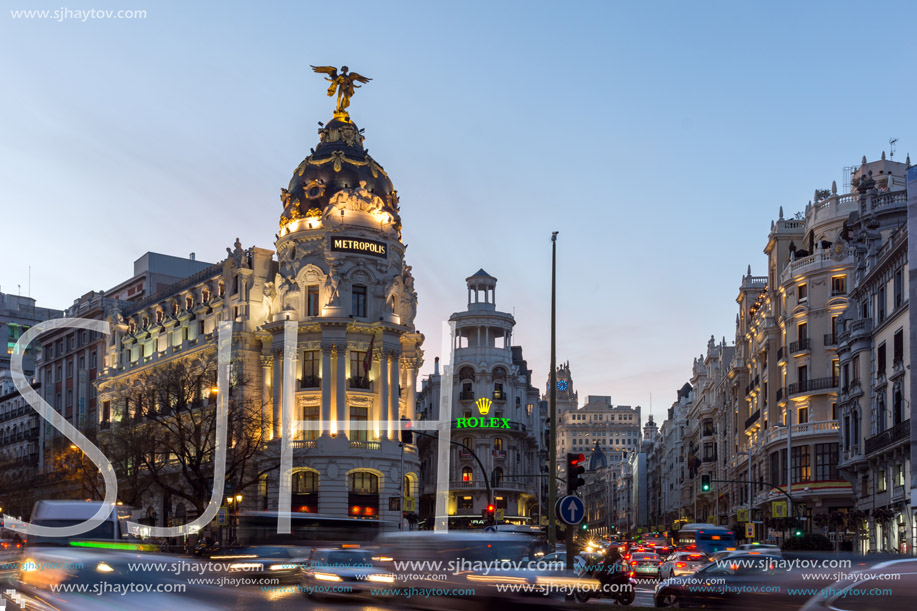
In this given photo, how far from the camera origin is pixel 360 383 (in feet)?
258

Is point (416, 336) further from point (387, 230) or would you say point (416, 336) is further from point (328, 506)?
point (328, 506)

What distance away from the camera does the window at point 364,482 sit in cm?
7688

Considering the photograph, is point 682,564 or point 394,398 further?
point 394,398

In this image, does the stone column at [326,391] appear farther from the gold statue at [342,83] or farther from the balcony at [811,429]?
the balcony at [811,429]

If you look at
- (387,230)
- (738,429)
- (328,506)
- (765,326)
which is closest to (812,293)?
(765,326)

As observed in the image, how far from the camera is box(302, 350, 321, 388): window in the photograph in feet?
256

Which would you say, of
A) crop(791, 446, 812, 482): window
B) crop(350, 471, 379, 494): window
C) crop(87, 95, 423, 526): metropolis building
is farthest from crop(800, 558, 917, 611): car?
crop(350, 471, 379, 494): window

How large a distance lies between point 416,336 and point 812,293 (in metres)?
28.7

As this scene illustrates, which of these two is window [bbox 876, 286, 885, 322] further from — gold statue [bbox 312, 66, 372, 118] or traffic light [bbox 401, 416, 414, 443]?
gold statue [bbox 312, 66, 372, 118]

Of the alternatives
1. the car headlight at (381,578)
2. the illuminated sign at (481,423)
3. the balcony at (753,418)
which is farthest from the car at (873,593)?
the illuminated sign at (481,423)

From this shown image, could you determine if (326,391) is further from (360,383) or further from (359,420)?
(359,420)

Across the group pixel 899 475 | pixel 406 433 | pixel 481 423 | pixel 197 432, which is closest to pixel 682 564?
pixel 899 475

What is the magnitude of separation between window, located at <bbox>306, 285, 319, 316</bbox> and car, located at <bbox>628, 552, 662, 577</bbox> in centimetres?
3526

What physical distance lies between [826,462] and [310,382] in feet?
114
